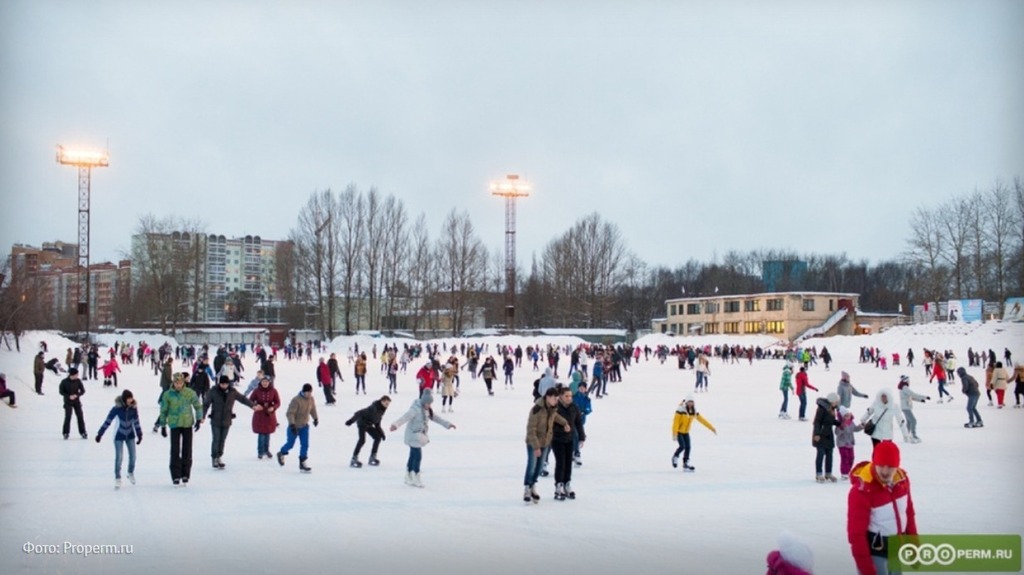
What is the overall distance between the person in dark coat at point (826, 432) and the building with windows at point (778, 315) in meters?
58.1

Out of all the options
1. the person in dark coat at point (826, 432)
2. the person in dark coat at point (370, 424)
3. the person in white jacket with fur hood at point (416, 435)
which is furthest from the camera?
the person in dark coat at point (370, 424)

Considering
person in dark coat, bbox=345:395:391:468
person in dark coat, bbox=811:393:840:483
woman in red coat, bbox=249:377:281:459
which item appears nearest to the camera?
person in dark coat, bbox=811:393:840:483

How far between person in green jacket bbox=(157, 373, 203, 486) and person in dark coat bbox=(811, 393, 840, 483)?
7.53m

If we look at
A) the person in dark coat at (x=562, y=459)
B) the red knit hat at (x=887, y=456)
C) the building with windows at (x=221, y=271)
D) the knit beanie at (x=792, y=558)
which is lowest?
the person in dark coat at (x=562, y=459)

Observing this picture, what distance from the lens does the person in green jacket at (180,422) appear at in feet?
28.9

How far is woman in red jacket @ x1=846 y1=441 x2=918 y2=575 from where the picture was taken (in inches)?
157

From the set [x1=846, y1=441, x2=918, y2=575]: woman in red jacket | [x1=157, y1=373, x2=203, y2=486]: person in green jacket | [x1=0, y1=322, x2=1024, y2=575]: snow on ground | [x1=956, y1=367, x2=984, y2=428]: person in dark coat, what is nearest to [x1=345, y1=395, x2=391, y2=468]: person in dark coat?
[x1=0, y1=322, x2=1024, y2=575]: snow on ground

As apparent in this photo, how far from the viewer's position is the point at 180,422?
881cm

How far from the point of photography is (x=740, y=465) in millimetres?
10773

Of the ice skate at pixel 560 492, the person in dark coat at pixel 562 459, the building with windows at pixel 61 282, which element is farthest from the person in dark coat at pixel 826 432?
the building with windows at pixel 61 282

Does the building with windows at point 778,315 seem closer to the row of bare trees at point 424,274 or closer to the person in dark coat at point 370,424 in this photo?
the row of bare trees at point 424,274

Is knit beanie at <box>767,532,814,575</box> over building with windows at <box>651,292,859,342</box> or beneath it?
beneath

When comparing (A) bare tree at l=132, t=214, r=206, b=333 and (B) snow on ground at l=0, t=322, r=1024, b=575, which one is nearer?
(B) snow on ground at l=0, t=322, r=1024, b=575

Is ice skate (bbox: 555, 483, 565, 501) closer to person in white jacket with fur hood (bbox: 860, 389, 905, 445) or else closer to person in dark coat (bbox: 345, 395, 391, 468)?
person in dark coat (bbox: 345, 395, 391, 468)
